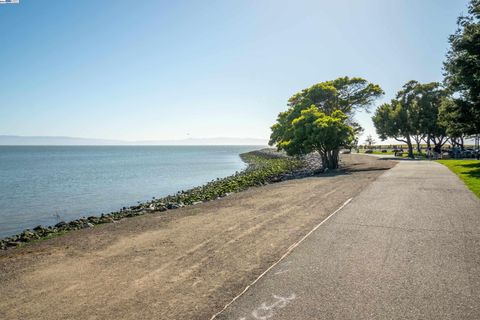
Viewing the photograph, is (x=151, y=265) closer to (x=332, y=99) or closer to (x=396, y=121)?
(x=332, y=99)

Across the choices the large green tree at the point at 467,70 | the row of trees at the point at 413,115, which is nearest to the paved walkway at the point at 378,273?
the large green tree at the point at 467,70

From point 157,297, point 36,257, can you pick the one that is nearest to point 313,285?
point 157,297

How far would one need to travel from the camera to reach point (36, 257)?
1063 centimetres

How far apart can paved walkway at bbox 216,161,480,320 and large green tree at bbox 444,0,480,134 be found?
18466 millimetres

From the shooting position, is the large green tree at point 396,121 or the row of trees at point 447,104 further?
the large green tree at point 396,121

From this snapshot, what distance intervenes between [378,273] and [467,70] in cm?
2603

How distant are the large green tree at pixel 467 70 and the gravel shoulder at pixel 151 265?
20.4m

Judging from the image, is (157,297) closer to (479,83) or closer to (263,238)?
(263,238)

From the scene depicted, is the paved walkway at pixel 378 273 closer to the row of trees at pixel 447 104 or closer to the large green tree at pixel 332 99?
the row of trees at pixel 447 104

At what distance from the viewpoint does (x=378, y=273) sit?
7184mm

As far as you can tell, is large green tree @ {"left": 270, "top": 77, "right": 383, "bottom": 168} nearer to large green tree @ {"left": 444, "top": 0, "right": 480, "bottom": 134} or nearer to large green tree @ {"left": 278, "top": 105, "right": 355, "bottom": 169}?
large green tree @ {"left": 278, "top": 105, "right": 355, "bottom": 169}

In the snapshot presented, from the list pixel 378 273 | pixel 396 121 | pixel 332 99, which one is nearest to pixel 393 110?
pixel 396 121

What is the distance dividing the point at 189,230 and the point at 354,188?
12.2 m

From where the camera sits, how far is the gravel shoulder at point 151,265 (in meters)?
6.41
